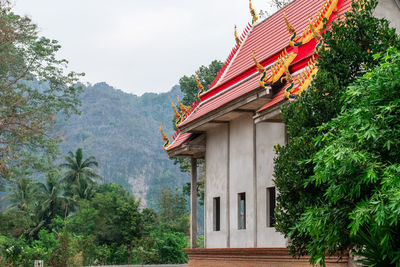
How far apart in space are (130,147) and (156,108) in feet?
86.2

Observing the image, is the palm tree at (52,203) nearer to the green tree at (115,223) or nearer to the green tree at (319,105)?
the green tree at (115,223)

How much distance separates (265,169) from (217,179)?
9.32 ft

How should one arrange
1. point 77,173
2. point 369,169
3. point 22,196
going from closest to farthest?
point 369,169 < point 22,196 < point 77,173

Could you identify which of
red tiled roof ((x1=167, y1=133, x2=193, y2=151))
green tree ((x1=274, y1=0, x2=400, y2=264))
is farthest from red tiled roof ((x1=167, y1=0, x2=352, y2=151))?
green tree ((x1=274, y1=0, x2=400, y2=264))

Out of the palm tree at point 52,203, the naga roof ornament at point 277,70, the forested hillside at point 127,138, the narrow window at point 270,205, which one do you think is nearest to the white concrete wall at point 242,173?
the narrow window at point 270,205

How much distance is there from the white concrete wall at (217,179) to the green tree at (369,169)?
8509 millimetres

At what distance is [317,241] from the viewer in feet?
24.4

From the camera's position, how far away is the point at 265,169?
1370cm

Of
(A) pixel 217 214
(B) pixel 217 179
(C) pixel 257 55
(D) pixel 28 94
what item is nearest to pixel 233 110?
(C) pixel 257 55

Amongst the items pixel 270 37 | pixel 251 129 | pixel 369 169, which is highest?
pixel 270 37

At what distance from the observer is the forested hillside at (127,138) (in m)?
123

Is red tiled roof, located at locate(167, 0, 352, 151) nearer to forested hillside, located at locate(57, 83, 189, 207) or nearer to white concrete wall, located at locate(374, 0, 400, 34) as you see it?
white concrete wall, located at locate(374, 0, 400, 34)

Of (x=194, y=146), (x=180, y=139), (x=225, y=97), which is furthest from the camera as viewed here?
(x=180, y=139)

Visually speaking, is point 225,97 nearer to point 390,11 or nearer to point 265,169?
point 265,169
